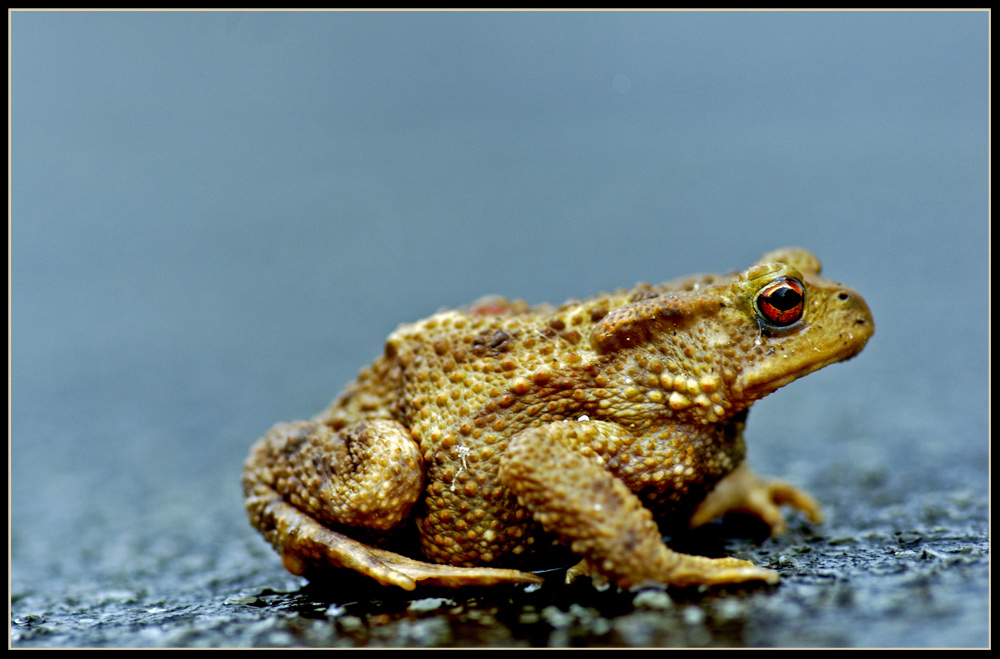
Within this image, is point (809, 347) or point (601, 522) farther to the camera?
point (809, 347)

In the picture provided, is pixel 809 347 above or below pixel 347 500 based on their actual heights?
above

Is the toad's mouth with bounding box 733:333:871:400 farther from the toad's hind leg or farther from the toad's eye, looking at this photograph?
the toad's hind leg

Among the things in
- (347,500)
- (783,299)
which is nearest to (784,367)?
(783,299)

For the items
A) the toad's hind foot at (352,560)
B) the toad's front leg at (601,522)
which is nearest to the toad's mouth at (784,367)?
the toad's front leg at (601,522)

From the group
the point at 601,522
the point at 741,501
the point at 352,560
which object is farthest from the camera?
the point at 741,501

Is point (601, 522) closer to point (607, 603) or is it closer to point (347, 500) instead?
point (607, 603)

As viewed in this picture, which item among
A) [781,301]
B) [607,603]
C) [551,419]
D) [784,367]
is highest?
[781,301]
